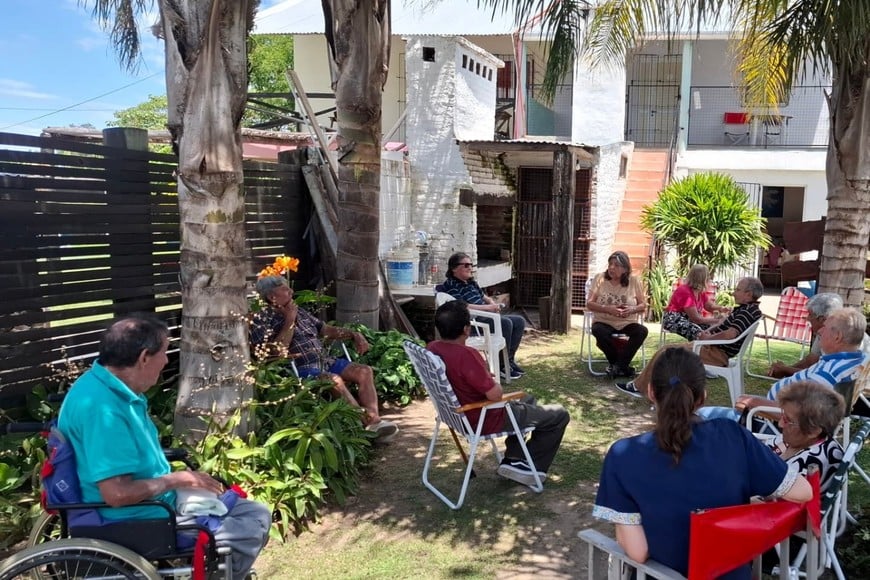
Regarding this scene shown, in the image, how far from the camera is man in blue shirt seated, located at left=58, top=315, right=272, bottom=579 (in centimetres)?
247

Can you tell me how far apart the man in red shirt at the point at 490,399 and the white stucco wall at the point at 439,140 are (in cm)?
594

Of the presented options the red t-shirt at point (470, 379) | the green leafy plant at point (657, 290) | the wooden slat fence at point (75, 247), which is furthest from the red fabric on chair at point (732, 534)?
the green leafy plant at point (657, 290)

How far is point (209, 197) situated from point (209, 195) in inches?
0.4

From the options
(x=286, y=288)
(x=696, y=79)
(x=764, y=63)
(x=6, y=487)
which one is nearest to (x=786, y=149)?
(x=696, y=79)

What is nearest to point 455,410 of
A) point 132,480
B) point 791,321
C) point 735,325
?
point 132,480

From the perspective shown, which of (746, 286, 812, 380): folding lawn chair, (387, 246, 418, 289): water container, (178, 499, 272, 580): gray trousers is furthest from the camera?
(387, 246, 418, 289): water container

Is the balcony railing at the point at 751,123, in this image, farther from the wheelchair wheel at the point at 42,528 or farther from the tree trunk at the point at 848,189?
the wheelchair wheel at the point at 42,528

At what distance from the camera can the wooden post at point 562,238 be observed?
367 inches

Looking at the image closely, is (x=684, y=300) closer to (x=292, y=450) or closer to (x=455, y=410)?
(x=455, y=410)

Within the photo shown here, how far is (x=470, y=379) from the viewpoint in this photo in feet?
13.6

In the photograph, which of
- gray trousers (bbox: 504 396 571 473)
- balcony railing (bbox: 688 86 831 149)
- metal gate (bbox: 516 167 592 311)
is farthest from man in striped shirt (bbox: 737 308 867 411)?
balcony railing (bbox: 688 86 831 149)

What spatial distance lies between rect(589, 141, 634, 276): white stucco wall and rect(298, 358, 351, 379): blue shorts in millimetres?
7097

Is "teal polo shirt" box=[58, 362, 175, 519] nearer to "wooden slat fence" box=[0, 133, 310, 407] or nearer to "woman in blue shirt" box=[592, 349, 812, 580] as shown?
"woman in blue shirt" box=[592, 349, 812, 580]

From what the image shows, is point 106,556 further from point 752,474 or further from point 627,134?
point 627,134
